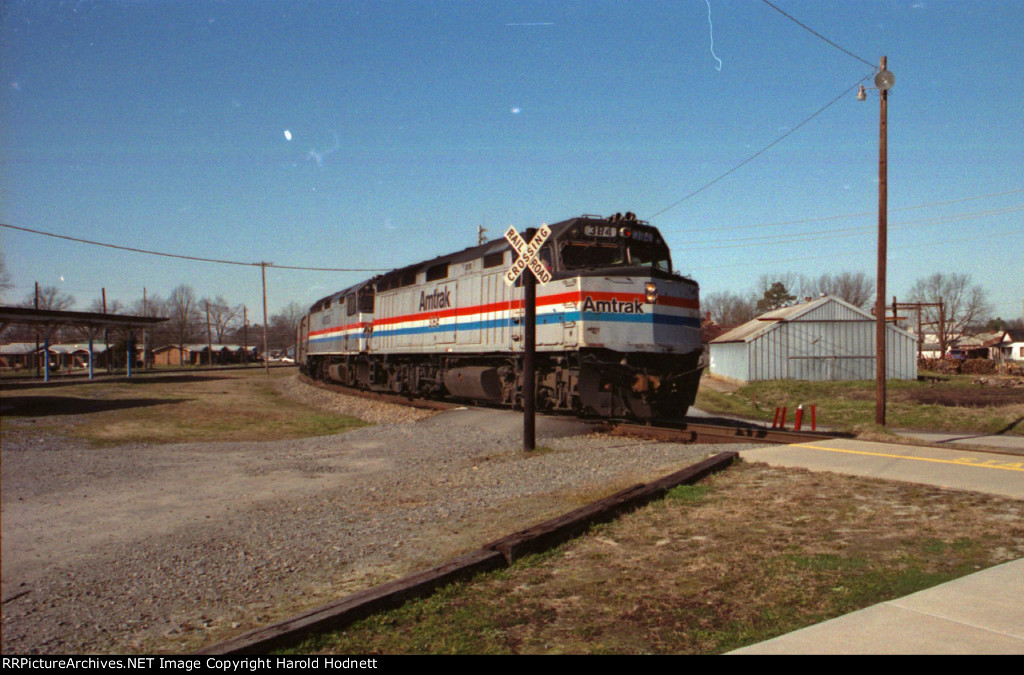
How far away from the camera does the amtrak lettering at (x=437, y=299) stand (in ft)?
60.3

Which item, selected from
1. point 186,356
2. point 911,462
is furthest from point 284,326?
point 911,462

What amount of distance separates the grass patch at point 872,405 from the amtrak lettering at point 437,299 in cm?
1090

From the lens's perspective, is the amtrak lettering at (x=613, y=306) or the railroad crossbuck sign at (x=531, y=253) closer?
the railroad crossbuck sign at (x=531, y=253)

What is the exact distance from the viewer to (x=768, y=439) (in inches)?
481

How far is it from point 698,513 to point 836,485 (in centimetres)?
223

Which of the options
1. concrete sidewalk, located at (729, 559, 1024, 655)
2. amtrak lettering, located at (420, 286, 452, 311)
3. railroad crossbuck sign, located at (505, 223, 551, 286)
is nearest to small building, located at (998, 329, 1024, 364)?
amtrak lettering, located at (420, 286, 452, 311)

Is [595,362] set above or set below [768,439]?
above

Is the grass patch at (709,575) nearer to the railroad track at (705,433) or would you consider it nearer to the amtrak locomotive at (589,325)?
the railroad track at (705,433)

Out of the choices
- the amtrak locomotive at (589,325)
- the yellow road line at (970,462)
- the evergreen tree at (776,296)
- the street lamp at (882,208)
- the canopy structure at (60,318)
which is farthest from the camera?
the evergreen tree at (776,296)

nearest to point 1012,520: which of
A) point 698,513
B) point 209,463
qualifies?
point 698,513

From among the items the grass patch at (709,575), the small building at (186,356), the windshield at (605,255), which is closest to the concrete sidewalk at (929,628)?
the grass patch at (709,575)

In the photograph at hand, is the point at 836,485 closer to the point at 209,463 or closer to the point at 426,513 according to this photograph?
the point at 426,513

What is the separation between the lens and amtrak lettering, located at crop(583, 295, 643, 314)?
13.0 meters

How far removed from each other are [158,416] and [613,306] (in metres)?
14.3
